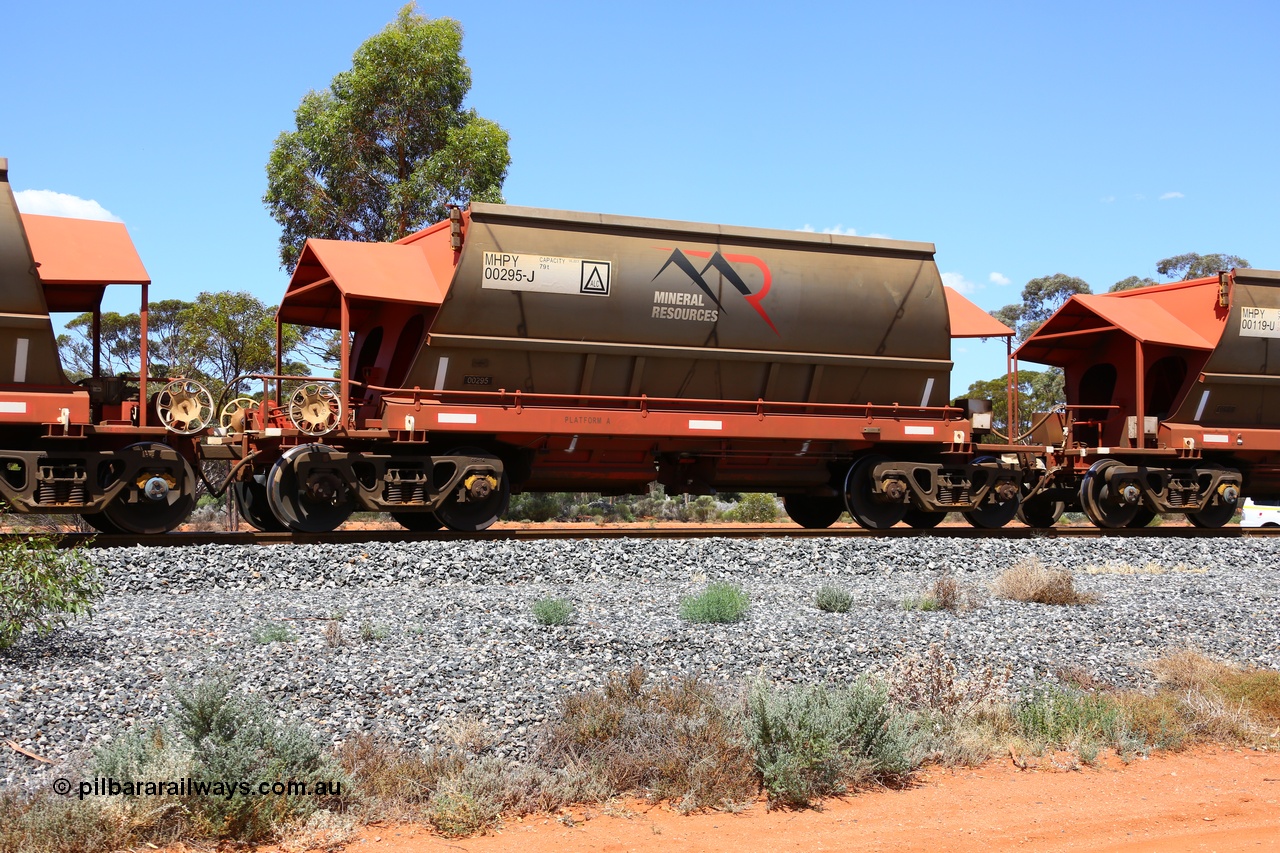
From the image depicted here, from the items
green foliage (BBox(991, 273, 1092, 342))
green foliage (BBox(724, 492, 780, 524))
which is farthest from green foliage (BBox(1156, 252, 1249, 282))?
green foliage (BBox(724, 492, 780, 524))

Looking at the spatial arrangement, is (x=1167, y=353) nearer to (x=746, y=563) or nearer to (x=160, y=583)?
(x=746, y=563)

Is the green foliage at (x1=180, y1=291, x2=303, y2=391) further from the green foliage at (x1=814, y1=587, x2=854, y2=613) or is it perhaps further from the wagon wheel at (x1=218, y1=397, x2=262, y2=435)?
the green foliage at (x1=814, y1=587, x2=854, y2=613)

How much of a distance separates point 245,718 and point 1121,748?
4745 mm

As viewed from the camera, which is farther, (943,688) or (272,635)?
(272,635)

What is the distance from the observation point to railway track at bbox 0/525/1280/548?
11.4m

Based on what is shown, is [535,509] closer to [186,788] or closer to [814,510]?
[814,510]

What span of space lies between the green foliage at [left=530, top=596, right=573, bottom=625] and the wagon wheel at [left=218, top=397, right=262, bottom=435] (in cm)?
585

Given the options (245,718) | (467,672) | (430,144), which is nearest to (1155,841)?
(467,672)

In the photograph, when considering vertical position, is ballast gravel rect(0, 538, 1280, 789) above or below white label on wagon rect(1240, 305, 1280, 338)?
below

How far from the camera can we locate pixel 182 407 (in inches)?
465

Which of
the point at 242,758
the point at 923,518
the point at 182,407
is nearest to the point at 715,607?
the point at 242,758

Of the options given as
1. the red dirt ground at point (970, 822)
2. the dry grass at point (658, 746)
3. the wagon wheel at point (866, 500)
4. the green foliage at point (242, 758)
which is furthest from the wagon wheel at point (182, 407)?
the wagon wheel at point (866, 500)

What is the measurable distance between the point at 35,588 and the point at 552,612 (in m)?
3.38

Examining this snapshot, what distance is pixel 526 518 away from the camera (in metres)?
24.9
